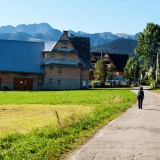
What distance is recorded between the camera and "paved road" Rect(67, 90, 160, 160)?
12.8 m

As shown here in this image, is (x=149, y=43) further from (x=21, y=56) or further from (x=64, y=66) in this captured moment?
(x=21, y=56)

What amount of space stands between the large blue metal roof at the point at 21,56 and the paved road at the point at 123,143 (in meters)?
53.9

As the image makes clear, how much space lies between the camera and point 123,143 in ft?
49.9

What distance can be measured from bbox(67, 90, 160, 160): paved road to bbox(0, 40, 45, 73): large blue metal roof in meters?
53.9

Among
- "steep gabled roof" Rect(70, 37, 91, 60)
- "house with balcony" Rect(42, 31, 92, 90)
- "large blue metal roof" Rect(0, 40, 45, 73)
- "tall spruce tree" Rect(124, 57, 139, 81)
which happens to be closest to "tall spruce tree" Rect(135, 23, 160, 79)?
"tall spruce tree" Rect(124, 57, 139, 81)

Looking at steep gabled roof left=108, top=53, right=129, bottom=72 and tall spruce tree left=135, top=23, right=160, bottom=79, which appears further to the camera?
steep gabled roof left=108, top=53, right=129, bottom=72

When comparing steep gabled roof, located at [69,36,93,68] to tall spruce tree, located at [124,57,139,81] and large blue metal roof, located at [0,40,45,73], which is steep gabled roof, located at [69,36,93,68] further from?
tall spruce tree, located at [124,57,139,81]

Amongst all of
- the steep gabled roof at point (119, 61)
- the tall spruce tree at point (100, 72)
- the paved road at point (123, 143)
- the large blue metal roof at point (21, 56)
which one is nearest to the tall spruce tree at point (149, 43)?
the tall spruce tree at point (100, 72)

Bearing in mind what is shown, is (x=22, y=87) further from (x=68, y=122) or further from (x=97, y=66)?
(x=68, y=122)

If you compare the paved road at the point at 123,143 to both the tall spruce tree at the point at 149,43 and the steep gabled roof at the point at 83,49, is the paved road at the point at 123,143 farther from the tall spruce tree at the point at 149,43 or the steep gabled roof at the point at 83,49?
the tall spruce tree at the point at 149,43

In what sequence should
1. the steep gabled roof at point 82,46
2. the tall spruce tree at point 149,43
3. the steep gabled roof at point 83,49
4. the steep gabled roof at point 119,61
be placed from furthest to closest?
the steep gabled roof at point 119,61
the tall spruce tree at point 149,43
the steep gabled roof at point 82,46
the steep gabled roof at point 83,49

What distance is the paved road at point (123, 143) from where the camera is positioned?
12789mm

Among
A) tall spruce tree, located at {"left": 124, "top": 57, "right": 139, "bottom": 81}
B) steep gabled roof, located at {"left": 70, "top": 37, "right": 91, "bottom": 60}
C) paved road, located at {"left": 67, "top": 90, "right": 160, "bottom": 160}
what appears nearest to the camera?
paved road, located at {"left": 67, "top": 90, "right": 160, "bottom": 160}

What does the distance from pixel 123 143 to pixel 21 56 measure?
204ft
